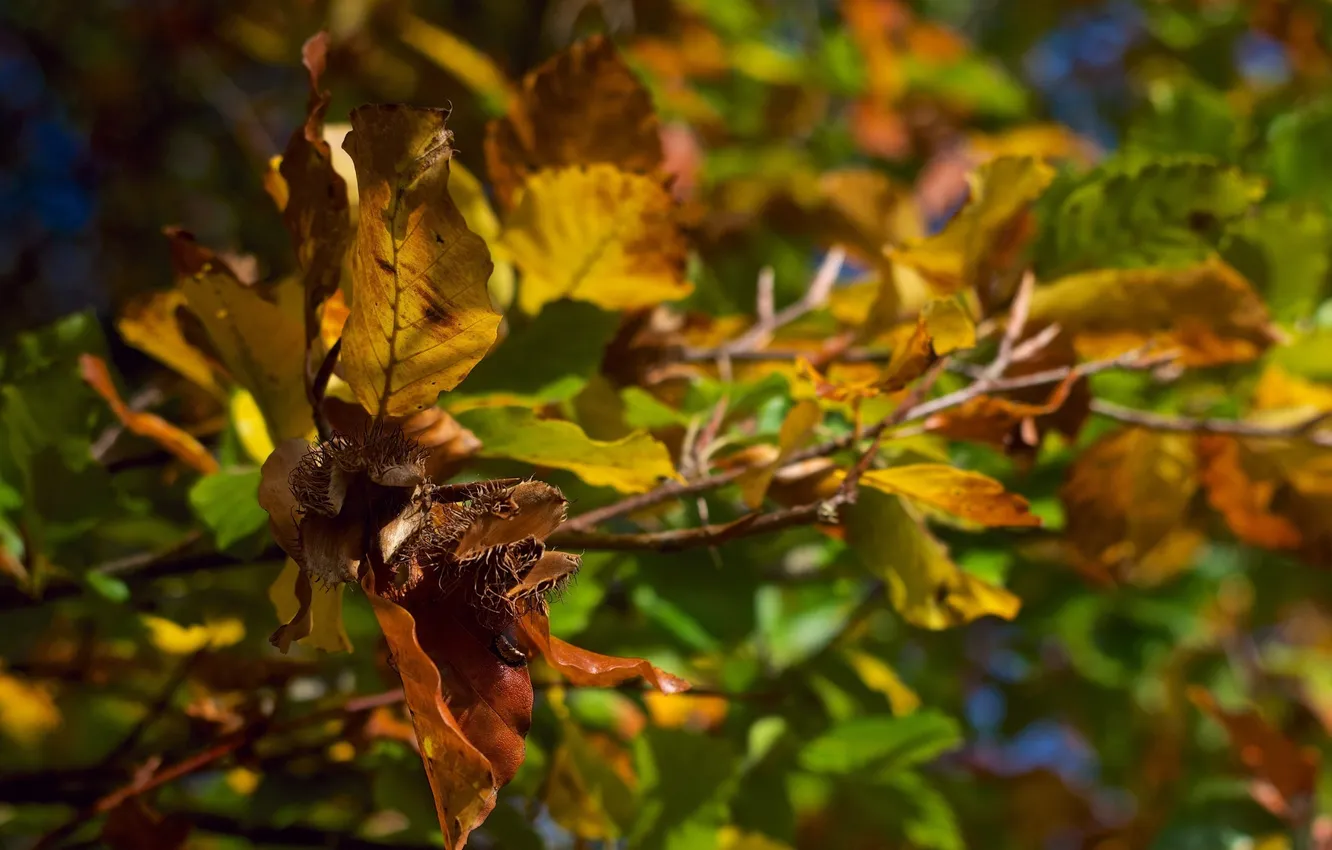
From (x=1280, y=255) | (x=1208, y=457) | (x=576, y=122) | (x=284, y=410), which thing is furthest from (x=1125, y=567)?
(x=284, y=410)

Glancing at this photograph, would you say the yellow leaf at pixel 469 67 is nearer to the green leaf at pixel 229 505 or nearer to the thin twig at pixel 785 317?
the thin twig at pixel 785 317

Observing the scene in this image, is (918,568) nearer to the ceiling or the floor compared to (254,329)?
nearer to the floor

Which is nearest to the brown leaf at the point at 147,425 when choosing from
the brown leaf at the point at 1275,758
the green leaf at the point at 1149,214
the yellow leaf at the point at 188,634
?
the yellow leaf at the point at 188,634

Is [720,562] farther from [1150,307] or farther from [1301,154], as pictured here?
[1301,154]

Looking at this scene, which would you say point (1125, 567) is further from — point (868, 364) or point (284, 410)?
point (284, 410)

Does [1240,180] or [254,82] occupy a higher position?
[1240,180]

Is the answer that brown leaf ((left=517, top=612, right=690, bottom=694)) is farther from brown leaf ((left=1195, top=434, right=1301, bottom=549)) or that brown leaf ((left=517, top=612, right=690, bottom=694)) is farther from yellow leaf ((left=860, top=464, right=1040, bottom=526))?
brown leaf ((left=1195, top=434, right=1301, bottom=549))

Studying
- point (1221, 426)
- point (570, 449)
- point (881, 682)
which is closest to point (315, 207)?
→ point (570, 449)
